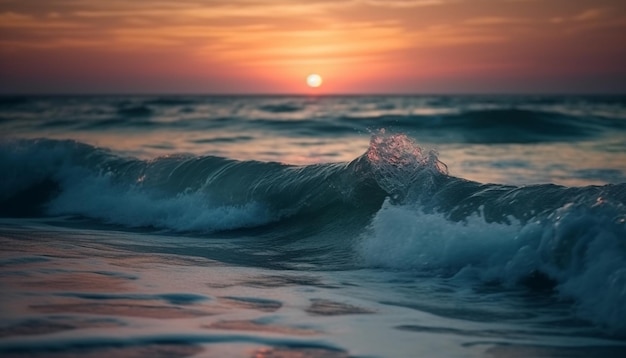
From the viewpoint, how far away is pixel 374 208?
341 inches

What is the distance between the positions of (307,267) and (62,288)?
2.27m

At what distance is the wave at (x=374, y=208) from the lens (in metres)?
5.42

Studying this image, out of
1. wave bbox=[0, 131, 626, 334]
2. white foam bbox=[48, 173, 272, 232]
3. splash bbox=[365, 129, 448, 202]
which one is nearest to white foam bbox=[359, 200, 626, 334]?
wave bbox=[0, 131, 626, 334]

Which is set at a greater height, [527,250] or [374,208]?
→ [374,208]

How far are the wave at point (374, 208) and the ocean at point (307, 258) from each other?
0.8 inches

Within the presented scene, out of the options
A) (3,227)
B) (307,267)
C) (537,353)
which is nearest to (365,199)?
(307,267)

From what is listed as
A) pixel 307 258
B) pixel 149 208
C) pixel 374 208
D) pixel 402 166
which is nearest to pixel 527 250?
pixel 307 258

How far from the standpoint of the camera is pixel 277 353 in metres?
3.80

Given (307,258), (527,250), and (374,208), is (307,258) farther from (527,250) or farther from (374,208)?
(527,250)

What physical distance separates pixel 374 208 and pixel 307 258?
1.76m

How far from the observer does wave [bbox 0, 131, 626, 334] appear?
5.42 meters

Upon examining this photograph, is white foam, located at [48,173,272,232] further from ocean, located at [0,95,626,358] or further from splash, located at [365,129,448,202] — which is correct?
splash, located at [365,129,448,202]

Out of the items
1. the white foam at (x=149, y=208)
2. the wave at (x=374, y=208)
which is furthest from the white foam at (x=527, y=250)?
the white foam at (x=149, y=208)

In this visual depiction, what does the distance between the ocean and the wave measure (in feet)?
0.07
